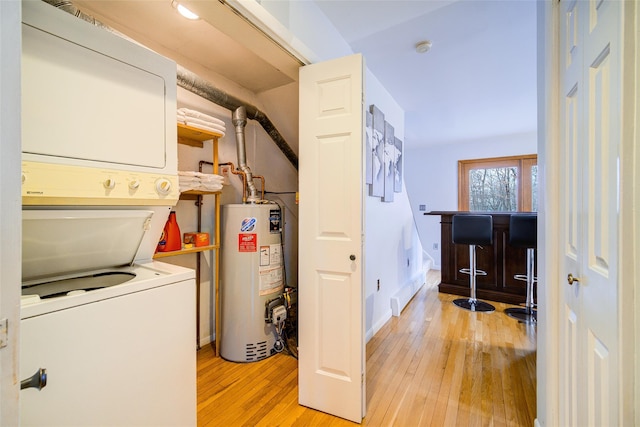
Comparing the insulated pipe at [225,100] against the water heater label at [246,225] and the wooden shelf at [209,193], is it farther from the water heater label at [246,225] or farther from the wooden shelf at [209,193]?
the water heater label at [246,225]

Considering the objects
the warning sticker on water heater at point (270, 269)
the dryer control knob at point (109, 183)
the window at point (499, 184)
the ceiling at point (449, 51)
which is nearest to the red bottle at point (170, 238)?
the warning sticker on water heater at point (270, 269)

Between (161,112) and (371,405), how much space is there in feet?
6.55

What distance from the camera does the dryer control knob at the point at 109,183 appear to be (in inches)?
40.1

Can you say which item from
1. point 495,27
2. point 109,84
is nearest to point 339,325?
point 109,84

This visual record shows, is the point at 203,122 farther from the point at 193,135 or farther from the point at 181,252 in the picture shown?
the point at 181,252

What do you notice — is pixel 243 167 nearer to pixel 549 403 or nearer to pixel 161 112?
pixel 161 112

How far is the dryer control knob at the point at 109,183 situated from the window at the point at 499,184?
19.8ft

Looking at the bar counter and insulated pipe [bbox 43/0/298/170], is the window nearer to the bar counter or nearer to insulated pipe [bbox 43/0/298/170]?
the bar counter

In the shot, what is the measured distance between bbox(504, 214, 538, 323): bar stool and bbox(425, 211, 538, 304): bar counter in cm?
34

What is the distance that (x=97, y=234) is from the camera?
109 centimetres

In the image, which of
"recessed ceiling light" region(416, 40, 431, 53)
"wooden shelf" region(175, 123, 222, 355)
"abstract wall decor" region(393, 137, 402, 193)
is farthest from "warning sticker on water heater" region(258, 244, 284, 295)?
"recessed ceiling light" region(416, 40, 431, 53)

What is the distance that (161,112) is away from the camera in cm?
120

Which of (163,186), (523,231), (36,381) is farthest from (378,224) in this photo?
(36,381)

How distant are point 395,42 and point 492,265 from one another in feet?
9.89
